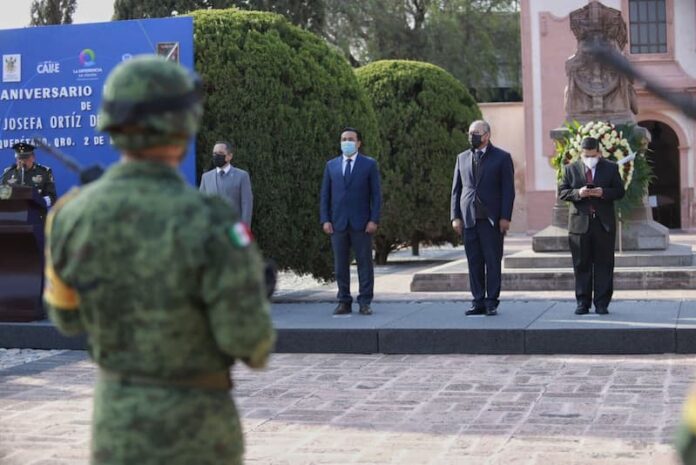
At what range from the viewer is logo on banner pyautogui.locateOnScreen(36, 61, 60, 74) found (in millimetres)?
13875

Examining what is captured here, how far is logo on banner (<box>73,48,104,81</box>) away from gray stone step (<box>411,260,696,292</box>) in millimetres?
4710

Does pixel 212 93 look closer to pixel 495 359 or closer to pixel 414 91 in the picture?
pixel 495 359

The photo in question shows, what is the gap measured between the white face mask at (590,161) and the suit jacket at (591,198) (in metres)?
0.04

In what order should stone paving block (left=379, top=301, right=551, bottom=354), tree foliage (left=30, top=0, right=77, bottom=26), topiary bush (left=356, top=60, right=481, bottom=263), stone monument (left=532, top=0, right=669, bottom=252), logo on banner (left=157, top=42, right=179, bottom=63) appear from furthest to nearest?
tree foliage (left=30, top=0, right=77, bottom=26), topiary bush (left=356, top=60, right=481, bottom=263), stone monument (left=532, top=0, right=669, bottom=252), logo on banner (left=157, top=42, right=179, bottom=63), stone paving block (left=379, top=301, right=551, bottom=354)

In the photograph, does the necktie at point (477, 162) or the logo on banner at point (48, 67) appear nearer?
the necktie at point (477, 162)

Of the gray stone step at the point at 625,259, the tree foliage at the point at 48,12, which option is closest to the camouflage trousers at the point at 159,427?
the gray stone step at the point at 625,259

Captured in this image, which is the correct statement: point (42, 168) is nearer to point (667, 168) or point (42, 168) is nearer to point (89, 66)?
point (89, 66)

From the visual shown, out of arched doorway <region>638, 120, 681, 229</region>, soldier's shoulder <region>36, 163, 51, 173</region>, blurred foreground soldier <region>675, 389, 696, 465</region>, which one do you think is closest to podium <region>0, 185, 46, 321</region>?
soldier's shoulder <region>36, 163, 51, 173</region>

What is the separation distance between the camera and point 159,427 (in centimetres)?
314

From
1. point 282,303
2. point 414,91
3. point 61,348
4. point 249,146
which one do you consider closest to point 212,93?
point 249,146

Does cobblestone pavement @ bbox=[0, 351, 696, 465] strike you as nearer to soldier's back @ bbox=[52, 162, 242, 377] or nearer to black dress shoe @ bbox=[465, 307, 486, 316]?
black dress shoe @ bbox=[465, 307, 486, 316]

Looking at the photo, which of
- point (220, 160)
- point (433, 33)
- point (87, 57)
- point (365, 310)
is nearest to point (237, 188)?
point (220, 160)

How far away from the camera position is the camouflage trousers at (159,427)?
124 inches

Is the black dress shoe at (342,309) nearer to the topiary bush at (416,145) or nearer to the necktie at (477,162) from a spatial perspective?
the necktie at (477,162)
